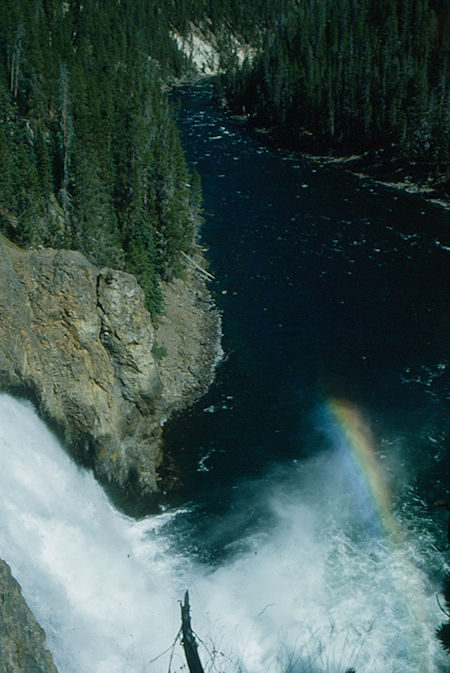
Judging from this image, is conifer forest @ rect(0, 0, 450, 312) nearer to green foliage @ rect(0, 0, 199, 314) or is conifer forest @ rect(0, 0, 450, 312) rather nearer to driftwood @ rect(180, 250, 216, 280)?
green foliage @ rect(0, 0, 199, 314)

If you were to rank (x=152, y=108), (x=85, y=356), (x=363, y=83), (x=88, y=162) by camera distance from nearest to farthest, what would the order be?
(x=85, y=356), (x=88, y=162), (x=152, y=108), (x=363, y=83)

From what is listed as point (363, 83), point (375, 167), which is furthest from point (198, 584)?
point (363, 83)

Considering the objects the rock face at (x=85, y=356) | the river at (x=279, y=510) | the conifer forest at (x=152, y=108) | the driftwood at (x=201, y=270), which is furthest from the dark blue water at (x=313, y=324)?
the conifer forest at (x=152, y=108)

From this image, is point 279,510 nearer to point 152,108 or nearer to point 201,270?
point 201,270

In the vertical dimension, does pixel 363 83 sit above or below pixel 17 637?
above

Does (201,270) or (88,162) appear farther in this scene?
(201,270)

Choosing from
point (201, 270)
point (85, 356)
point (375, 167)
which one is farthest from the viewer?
point (375, 167)

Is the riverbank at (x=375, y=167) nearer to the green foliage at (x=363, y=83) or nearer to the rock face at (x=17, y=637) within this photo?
the green foliage at (x=363, y=83)
